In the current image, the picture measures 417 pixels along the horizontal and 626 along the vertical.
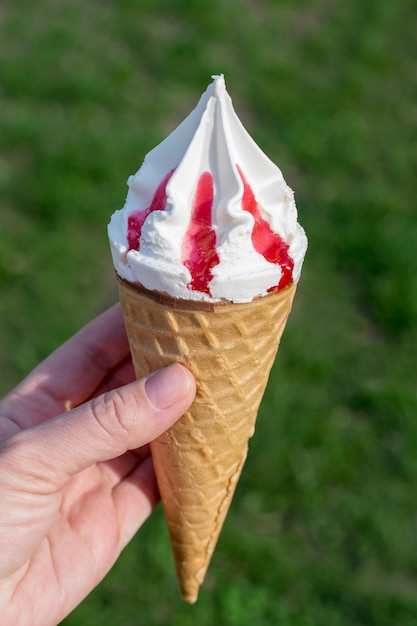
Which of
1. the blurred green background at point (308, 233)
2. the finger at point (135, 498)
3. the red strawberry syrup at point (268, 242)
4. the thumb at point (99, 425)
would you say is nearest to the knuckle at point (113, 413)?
the thumb at point (99, 425)

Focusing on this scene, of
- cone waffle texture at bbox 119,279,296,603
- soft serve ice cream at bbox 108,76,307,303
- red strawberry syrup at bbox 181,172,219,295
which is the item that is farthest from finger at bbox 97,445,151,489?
red strawberry syrup at bbox 181,172,219,295

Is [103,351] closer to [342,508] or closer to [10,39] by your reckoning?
[342,508]

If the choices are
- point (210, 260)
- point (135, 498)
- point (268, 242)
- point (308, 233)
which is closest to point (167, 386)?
point (210, 260)

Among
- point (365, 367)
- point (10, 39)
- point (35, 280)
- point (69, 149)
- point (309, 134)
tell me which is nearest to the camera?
point (365, 367)

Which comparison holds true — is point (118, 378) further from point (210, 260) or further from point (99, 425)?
point (210, 260)

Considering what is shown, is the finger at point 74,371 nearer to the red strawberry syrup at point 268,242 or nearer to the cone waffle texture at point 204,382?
the cone waffle texture at point 204,382

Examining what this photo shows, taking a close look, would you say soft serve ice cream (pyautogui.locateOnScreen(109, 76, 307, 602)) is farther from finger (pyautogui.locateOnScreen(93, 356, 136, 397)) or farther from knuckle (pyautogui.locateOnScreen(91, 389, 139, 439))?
finger (pyautogui.locateOnScreen(93, 356, 136, 397))

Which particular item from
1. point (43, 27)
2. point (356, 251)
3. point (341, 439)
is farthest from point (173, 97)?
point (341, 439)
